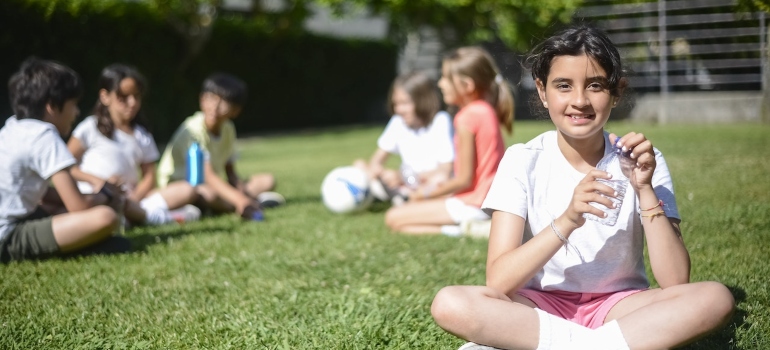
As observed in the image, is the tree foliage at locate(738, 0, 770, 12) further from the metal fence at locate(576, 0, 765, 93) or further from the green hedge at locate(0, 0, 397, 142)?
the metal fence at locate(576, 0, 765, 93)

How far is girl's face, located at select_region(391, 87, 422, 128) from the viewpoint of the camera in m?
6.86

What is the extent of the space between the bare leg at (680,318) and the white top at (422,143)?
14.2 ft

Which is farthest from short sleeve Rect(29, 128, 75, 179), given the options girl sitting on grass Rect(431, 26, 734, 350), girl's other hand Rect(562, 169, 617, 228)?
girl's other hand Rect(562, 169, 617, 228)

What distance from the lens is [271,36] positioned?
19.5m

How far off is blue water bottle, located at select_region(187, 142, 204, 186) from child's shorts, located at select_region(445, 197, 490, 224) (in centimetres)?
234

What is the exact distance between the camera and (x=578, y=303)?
106 inches

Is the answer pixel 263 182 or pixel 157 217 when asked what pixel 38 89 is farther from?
pixel 263 182

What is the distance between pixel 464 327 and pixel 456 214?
9.95 feet

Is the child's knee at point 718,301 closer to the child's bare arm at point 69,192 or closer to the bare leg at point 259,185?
the child's bare arm at point 69,192

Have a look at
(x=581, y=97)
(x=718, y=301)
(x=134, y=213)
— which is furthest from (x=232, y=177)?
(x=718, y=301)

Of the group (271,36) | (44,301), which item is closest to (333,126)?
(271,36)

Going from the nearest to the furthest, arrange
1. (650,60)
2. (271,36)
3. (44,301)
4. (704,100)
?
(44,301) → (704,100) → (650,60) → (271,36)

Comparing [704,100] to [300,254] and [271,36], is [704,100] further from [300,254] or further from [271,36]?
[300,254]

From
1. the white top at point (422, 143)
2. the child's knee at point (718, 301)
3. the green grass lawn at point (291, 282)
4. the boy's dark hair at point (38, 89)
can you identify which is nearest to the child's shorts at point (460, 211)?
the green grass lawn at point (291, 282)
